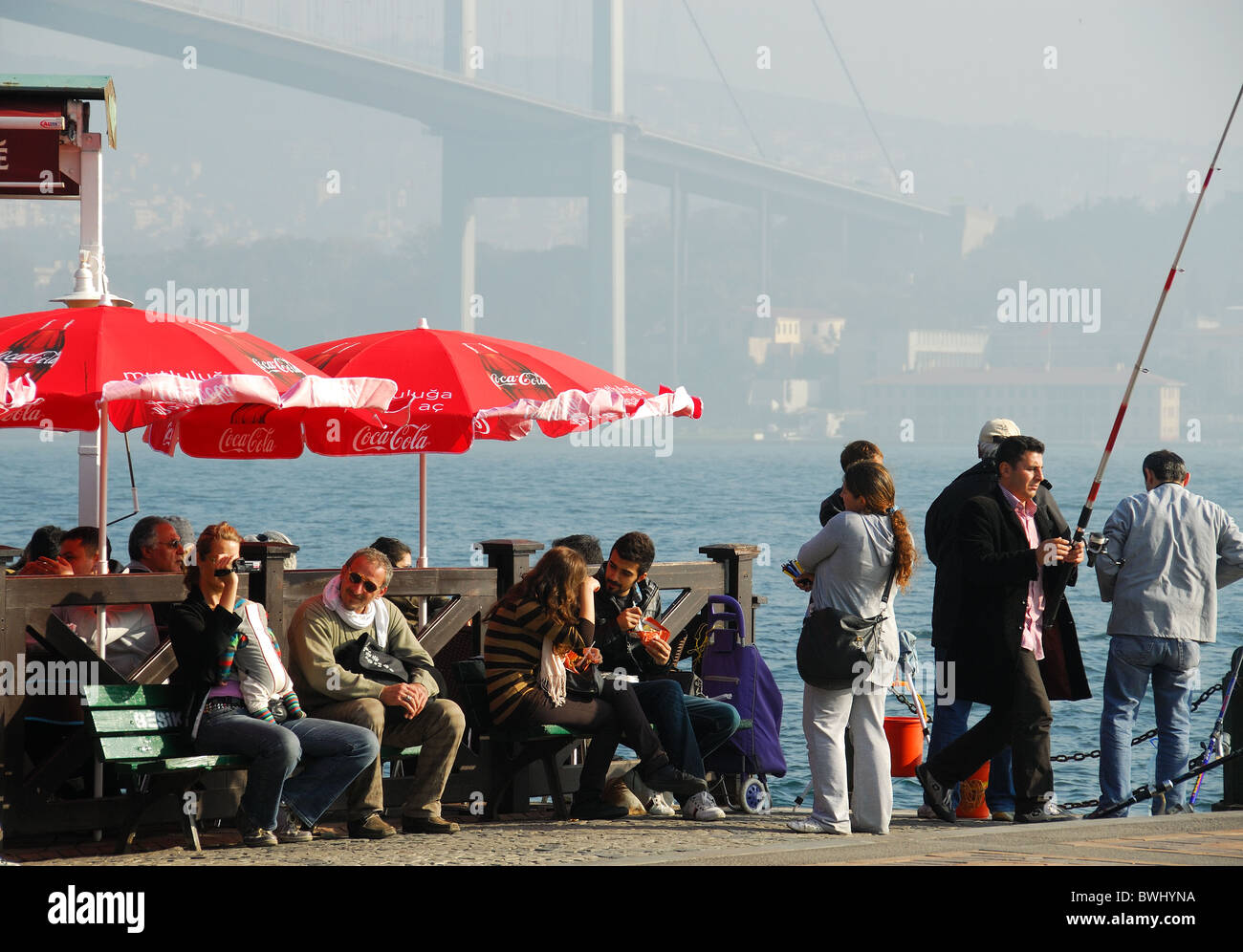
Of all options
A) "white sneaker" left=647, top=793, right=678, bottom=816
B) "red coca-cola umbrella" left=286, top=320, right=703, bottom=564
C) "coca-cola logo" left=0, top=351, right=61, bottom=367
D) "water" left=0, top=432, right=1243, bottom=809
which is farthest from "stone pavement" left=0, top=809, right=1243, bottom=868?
"water" left=0, top=432, right=1243, bottom=809

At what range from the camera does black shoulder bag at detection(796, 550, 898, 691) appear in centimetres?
585

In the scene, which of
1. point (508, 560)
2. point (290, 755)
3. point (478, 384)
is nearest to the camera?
point (290, 755)

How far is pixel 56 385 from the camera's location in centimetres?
583

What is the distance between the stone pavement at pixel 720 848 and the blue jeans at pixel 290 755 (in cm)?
15

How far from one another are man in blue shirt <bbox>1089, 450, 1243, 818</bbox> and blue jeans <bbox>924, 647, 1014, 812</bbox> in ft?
1.26

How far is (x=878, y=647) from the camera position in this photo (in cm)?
588

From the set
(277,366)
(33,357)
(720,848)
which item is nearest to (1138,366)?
(720,848)

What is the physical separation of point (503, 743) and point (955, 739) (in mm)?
1668

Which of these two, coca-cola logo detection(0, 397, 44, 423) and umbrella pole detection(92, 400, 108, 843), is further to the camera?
coca-cola logo detection(0, 397, 44, 423)

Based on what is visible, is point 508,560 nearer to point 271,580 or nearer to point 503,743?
point 503,743

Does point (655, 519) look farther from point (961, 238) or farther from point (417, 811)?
point (961, 238)

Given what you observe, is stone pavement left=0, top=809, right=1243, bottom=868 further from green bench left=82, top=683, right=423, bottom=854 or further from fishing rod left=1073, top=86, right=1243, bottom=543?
fishing rod left=1073, top=86, right=1243, bottom=543
